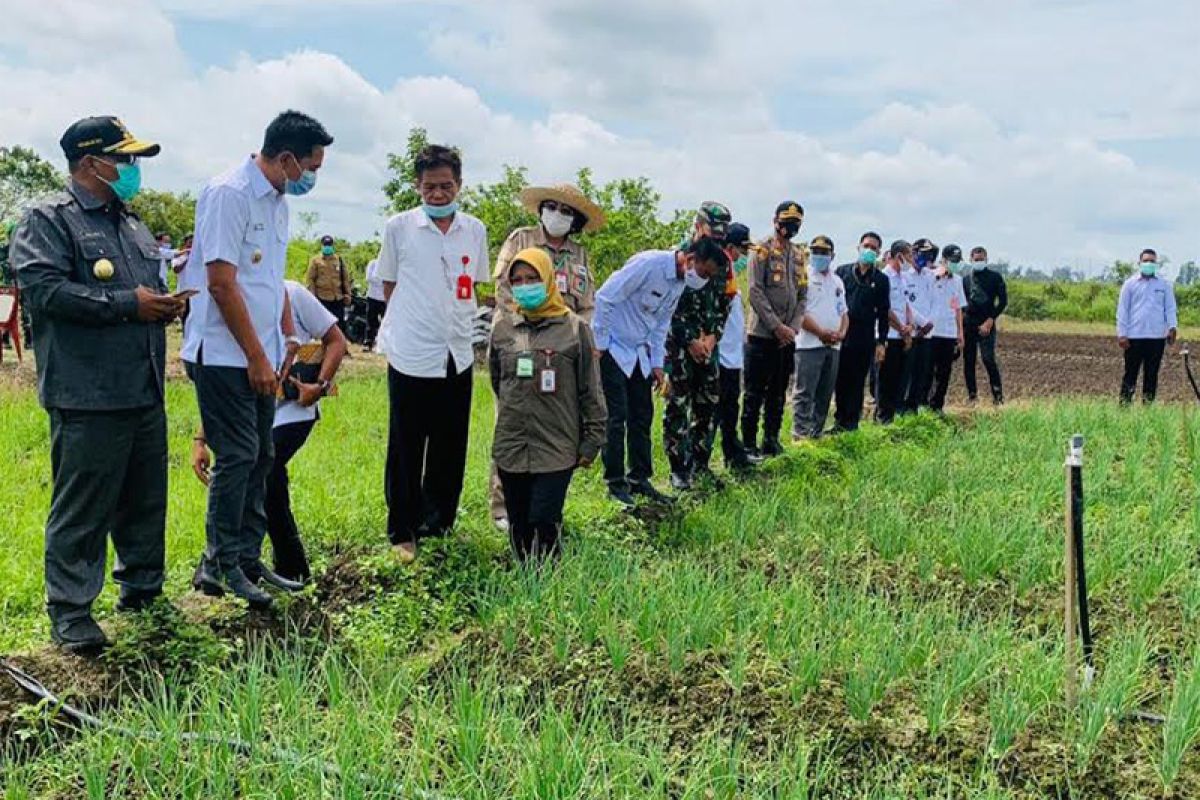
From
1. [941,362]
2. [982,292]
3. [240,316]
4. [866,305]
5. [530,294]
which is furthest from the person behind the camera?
[982,292]

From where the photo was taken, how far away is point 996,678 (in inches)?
133

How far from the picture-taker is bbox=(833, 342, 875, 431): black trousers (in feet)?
30.7

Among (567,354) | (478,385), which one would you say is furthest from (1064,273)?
(567,354)

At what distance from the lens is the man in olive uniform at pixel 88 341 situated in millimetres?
3422

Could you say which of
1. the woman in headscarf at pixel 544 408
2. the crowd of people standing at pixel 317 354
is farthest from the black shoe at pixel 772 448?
the woman in headscarf at pixel 544 408

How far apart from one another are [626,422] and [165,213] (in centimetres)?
2317

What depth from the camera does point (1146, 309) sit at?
36.3 ft

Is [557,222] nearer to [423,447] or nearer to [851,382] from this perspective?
[423,447]

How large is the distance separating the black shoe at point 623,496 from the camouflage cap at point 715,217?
159cm

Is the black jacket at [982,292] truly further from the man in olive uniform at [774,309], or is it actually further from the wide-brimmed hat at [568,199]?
the wide-brimmed hat at [568,199]

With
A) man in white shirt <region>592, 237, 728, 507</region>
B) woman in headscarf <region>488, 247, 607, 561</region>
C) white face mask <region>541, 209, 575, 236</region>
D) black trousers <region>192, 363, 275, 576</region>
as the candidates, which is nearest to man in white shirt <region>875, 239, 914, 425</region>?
man in white shirt <region>592, 237, 728, 507</region>

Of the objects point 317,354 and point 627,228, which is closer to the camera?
point 317,354

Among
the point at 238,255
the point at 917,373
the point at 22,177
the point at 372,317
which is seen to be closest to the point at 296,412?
the point at 238,255

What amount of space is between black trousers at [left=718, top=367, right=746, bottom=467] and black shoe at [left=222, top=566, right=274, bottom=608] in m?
4.07
